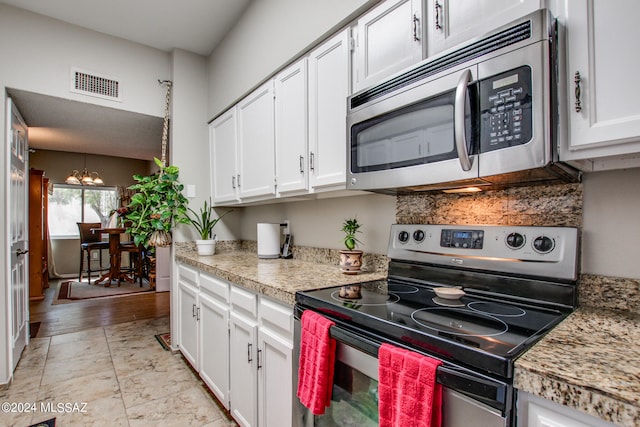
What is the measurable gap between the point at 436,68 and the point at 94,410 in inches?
105

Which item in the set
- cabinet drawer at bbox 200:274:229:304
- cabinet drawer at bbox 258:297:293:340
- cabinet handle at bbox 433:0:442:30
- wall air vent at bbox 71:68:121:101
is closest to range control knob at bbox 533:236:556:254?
cabinet handle at bbox 433:0:442:30

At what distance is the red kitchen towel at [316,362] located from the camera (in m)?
1.08

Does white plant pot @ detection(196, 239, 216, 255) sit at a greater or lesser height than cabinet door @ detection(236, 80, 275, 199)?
lesser

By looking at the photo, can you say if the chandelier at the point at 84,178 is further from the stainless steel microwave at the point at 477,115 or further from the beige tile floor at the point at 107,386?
the stainless steel microwave at the point at 477,115

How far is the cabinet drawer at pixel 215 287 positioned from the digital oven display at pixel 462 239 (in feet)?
4.02

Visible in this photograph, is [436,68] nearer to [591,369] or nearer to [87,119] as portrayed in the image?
[591,369]

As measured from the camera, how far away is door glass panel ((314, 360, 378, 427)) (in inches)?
39.0

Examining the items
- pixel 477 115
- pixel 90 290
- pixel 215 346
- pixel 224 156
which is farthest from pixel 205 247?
pixel 90 290

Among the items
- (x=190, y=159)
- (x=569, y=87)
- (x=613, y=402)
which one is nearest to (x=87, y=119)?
(x=190, y=159)

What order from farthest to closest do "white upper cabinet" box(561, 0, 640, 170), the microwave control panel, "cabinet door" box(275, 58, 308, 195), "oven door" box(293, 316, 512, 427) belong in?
"cabinet door" box(275, 58, 308, 195)
the microwave control panel
"white upper cabinet" box(561, 0, 640, 170)
"oven door" box(293, 316, 512, 427)

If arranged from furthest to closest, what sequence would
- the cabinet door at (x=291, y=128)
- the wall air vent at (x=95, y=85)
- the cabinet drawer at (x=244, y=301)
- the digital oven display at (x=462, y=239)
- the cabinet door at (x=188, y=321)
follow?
the wall air vent at (x=95, y=85) → the cabinet door at (x=188, y=321) → the cabinet door at (x=291, y=128) → the cabinet drawer at (x=244, y=301) → the digital oven display at (x=462, y=239)

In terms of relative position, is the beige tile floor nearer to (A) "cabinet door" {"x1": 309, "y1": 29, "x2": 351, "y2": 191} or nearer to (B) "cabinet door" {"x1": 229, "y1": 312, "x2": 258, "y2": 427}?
(B) "cabinet door" {"x1": 229, "y1": 312, "x2": 258, "y2": 427}

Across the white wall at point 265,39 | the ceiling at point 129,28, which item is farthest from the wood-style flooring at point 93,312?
the white wall at point 265,39

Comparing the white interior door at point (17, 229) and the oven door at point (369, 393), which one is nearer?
the oven door at point (369, 393)
